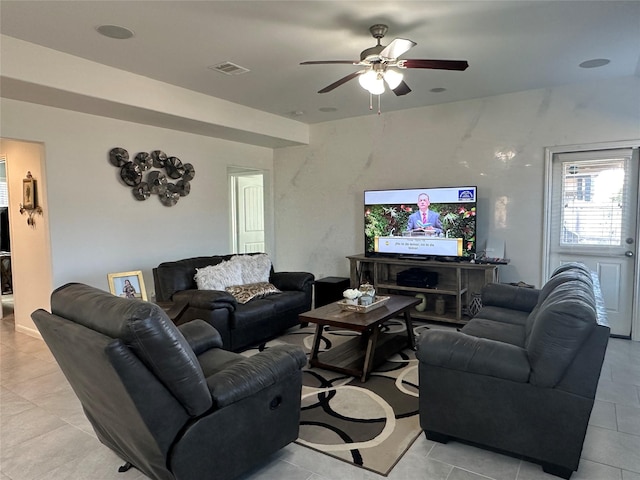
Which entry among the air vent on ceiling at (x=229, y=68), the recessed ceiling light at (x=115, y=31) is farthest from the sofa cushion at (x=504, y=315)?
the recessed ceiling light at (x=115, y=31)

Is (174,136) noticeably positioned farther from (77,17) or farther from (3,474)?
(3,474)

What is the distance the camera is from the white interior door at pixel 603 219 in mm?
4305

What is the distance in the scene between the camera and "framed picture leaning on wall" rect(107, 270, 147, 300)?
420 cm

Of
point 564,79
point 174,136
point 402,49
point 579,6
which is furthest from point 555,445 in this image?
point 174,136

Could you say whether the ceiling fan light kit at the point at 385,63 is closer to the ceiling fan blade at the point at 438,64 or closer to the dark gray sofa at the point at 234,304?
the ceiling fan blade at the point at 438,64

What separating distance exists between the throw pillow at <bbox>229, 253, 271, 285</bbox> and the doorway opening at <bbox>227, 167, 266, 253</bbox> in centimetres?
204

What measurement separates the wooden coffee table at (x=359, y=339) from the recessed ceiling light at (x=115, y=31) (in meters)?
2.58

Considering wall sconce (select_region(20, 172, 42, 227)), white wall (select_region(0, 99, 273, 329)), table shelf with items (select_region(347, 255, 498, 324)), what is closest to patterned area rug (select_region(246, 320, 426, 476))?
table shelf with items (select_region(347, 255, 498, 324))

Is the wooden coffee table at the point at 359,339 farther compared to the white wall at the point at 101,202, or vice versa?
the white wall at the point at 101,202

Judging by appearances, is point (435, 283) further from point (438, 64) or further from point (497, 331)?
point (438, 64)

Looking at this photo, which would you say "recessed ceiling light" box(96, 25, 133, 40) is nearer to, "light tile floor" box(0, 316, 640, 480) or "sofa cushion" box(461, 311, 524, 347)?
"light tile floor" box(0, 316, 640, 480)

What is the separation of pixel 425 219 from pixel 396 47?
8.89ft

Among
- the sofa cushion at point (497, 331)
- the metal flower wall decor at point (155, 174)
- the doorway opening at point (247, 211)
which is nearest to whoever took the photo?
the sofa cushion at point (497, 331)

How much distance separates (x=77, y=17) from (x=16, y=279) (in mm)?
3482
